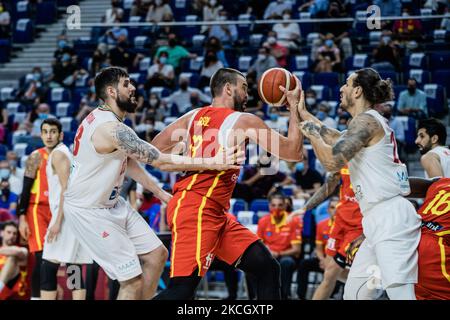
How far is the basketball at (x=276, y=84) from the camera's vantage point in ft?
19.7

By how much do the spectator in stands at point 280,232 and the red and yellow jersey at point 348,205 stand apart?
1733 mm

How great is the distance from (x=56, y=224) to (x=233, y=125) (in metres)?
2.62

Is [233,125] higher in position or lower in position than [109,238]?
higher

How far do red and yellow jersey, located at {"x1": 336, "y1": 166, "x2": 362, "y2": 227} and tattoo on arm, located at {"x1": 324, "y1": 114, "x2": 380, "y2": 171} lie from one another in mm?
2574

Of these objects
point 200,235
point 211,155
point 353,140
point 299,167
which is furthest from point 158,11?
point 353,140

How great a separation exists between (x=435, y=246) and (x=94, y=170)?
2.60 m

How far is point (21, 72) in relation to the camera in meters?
17.2

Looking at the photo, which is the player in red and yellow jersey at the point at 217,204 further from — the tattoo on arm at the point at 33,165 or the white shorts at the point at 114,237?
the tattoo on arm at the point at 33,165

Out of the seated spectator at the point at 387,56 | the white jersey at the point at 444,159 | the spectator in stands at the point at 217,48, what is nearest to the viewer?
the white jersey at the point at 444,159

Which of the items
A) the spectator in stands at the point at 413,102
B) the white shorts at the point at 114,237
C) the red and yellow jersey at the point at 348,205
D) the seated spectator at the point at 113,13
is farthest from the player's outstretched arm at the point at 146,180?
the seated spectator at the point at 113,13

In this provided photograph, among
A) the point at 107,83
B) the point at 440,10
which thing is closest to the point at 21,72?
the point at 440,10

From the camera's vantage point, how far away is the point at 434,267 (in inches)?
218

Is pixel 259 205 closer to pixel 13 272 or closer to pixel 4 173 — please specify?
pixel 13 272

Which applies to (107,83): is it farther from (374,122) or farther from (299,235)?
(299,235)
